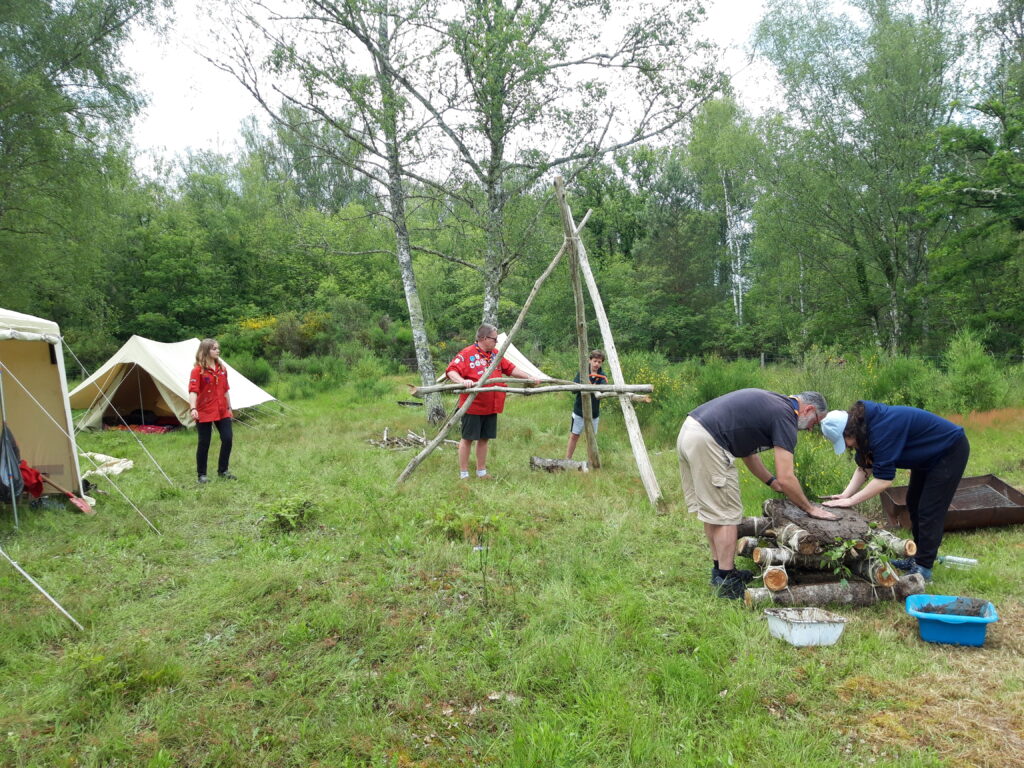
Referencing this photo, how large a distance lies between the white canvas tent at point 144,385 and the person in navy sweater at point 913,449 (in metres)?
9.00

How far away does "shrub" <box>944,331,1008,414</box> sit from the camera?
8641 mm

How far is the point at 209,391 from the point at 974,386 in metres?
10.1

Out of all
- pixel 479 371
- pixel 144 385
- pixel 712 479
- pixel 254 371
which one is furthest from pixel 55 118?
pixel 712 479

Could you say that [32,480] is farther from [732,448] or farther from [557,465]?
[732,448]

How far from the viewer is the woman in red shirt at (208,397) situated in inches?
255

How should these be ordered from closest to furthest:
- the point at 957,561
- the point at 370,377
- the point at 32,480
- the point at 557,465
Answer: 1. the point at 957,561
2. the point at 32,480
3. the point at 557,465
4. the point at 370,377

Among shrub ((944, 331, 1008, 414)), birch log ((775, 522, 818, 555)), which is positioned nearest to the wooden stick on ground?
birch log ((775, 522, 818, 555))

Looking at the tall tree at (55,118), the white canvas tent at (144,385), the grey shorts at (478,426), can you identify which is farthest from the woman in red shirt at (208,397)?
the tall tree at (55,118)

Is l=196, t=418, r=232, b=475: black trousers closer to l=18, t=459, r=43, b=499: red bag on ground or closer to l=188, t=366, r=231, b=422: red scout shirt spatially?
l=188, t=366, r=231, b=422: red scout shirt

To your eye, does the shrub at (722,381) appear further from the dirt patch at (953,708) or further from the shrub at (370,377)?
the shrub at (370,377)

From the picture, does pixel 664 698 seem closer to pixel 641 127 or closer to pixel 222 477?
pixel 222 477

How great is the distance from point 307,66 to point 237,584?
294 inches

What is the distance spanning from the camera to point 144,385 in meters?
10.7

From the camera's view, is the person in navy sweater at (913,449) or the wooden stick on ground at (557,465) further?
the wooden stick on ground at (557,465)
